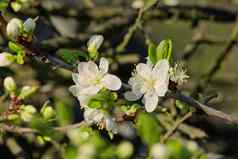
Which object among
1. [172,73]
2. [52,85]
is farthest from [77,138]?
[52,85]

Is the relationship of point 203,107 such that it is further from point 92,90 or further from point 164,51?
point 92,90

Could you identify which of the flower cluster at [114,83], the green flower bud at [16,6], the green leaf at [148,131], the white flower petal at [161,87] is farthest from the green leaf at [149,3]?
the green leaf at [148,131]

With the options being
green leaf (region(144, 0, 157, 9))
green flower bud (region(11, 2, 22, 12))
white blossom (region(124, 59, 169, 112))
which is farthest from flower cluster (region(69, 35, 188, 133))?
green leaf (region(144, 0, 157, 9))

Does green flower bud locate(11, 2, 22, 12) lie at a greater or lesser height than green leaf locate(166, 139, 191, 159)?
greater

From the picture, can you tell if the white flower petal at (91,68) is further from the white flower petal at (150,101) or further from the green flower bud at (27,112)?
the green flower bud at (27,112)

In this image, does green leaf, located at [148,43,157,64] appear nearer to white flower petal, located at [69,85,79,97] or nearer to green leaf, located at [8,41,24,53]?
white flower petal, located at [69,85,79,97]

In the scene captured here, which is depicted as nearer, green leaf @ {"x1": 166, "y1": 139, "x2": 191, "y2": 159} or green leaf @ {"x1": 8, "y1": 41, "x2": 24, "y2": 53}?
green leaf @ {"x1": 166, "y1": 139, "x2": 191, "y2": 159}
